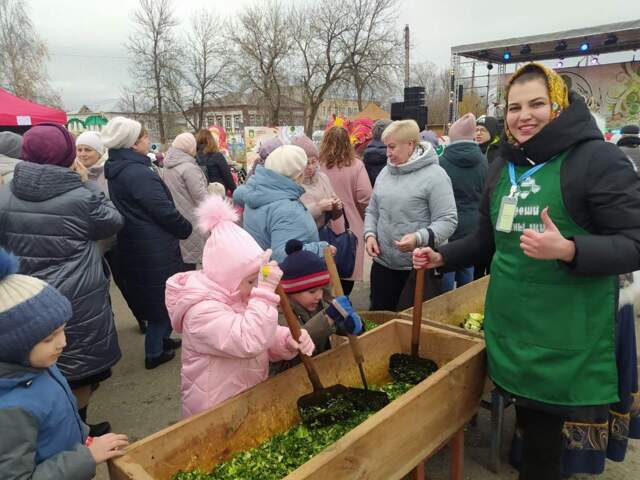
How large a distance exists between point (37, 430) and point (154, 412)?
218 centimetres

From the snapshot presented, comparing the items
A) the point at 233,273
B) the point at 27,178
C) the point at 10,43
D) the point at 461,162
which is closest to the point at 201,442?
the point at 233,273

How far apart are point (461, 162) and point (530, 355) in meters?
2.87

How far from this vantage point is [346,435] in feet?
5.62

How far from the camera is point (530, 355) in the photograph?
197cm

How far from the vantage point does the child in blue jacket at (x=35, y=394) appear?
54.8 inches

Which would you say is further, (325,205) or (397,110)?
(397,110)

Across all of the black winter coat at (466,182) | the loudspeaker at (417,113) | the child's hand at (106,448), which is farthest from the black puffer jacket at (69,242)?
the loudspeaker at (417,113)

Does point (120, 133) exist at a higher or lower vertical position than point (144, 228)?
higher

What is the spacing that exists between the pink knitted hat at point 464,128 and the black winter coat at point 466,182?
0.07m

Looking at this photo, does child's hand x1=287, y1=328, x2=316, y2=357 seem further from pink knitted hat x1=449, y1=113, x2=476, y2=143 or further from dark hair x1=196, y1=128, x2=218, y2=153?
dark hair x1=196, y1=128, x2=218, y2=153

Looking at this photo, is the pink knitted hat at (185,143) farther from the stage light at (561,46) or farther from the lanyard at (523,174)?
the stage light at (561,46)

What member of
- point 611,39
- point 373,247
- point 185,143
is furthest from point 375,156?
point 611,39

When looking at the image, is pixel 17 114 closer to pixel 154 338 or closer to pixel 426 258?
pixel 154 338

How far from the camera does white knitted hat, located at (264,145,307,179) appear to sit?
310cm
